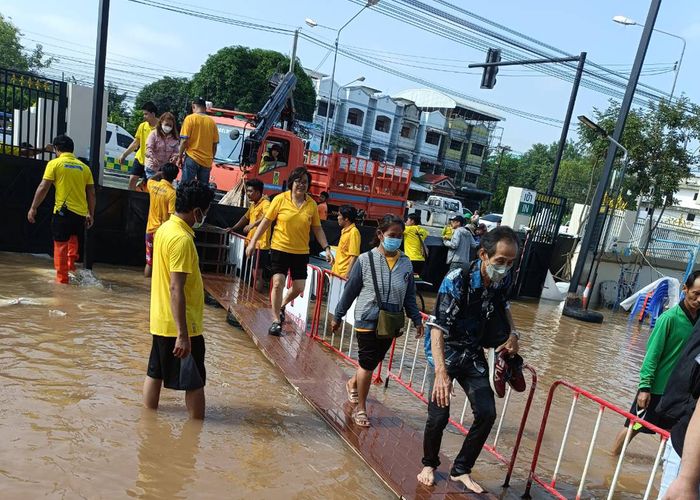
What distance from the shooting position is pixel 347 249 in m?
6.91

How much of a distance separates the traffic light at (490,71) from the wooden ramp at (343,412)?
985cm

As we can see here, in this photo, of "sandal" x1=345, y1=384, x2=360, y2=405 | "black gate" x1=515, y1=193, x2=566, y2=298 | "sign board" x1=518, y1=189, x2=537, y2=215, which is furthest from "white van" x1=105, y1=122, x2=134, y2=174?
"sandal" x1=345, y1=384, x2=360, y2=405

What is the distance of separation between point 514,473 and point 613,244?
13099mm

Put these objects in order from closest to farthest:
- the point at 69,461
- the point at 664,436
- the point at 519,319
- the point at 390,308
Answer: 1. the point at 664,436
2. the point at 69,461
3. the point at 390,308
4. the point at 519,319

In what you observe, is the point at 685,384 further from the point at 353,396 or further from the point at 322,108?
the point at 322,108


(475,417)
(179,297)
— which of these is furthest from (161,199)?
(475,417)

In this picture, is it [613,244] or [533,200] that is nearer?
[533,200]

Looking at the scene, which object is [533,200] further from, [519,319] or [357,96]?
[357,96]

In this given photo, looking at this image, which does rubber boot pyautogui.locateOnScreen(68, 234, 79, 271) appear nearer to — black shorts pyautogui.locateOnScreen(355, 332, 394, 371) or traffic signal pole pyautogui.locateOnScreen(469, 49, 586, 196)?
black shorts pyautogui.locateOnScreen(355, 332, 394, 371)

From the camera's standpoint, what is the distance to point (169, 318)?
3637 mm

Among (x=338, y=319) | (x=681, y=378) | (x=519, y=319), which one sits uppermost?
(x=681, y=378)

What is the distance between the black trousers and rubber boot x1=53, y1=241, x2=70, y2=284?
5.87 m

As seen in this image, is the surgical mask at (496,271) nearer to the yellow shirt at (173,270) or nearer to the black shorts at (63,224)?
the yellow shirt at (173,270)

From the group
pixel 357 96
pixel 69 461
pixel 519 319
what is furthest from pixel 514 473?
pixel 357 96
